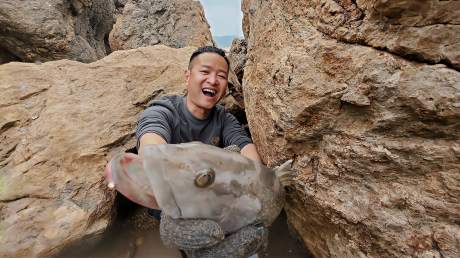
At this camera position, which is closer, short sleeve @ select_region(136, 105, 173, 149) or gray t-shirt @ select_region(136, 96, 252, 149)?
short sleeve @ select_region(136, 105, 173, 149)

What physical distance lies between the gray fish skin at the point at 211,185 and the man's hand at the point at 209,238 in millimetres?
40

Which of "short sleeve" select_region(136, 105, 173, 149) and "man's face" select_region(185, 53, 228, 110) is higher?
"man's face" select_region(185, 53, 228, 110)

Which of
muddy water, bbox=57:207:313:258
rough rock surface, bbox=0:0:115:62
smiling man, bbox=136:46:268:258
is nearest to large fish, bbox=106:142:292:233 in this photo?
smiling man, bbox=136:46:268:258

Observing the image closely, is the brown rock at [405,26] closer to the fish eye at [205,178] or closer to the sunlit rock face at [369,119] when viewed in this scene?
the sunlit rock face at [369,119]

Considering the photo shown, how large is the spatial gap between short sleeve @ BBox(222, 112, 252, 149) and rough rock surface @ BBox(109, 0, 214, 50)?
13.9ft

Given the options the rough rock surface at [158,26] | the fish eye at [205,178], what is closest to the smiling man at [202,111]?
the fish eye at [205,178]

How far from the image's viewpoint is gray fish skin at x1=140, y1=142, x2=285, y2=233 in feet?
4.76

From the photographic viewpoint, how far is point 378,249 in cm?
160

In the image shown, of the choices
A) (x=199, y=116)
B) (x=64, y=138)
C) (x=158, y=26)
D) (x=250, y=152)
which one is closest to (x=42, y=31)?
(x=158, y=26)

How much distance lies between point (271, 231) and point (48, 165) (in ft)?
6.43

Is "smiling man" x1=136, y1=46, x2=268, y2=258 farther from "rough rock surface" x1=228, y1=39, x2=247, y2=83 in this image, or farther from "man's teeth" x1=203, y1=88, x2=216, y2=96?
"rough rock surface" x1=228, y1=39, x2=247, y2=83

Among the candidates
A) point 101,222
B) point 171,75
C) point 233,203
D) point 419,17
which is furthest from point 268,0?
point 101,222

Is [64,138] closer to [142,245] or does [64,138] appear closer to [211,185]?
[142,245]

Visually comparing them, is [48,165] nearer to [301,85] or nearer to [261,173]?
[261,173]
